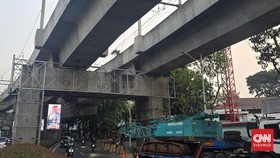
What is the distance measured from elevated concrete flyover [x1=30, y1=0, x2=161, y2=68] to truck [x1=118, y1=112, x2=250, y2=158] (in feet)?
21.6

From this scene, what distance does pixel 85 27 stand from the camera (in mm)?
18406

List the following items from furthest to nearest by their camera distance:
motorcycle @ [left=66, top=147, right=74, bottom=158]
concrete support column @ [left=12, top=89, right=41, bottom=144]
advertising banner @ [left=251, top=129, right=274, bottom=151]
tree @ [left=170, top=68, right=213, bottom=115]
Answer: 1. tree @ [left=170, top=68, right=213, bottom=115]
2. concrete support column @ [left=12, top=89, right=41, bottom=144]
3. motorcycle @ [left=66, top=147, right=74, bottom=158]
4. advertising banner @ [left=251, top=129, right=274, bottom=151]

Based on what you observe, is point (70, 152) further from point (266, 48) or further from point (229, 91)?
point (229, 91)

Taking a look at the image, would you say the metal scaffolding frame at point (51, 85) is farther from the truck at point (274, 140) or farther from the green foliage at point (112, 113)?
the green foliage at point (112, 113)

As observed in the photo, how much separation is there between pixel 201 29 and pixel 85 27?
7634 mm

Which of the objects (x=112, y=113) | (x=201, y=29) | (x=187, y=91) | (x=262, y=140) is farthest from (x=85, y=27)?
(x=112, y=113)

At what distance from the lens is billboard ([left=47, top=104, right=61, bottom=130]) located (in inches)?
1956

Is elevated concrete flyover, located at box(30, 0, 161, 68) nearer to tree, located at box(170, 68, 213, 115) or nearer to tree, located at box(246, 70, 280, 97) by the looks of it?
tree, located at box(170, 68, 213, 115)

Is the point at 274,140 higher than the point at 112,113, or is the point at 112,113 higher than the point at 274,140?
the point at 112,113

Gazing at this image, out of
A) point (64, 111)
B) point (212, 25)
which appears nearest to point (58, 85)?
point (212, 25)

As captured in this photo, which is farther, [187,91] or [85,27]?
[187,91]

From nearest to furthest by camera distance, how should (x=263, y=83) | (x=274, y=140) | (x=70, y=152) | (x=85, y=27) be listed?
(x=274, y=140) → (x=85, y=27) → (x=70, y=152) → (x=263, y=83)

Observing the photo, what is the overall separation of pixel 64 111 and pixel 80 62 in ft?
140

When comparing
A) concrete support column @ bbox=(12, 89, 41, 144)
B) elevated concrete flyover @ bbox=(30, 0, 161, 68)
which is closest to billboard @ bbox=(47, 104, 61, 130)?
concrete support column @ bbox=(12, 89, 41, 144)
